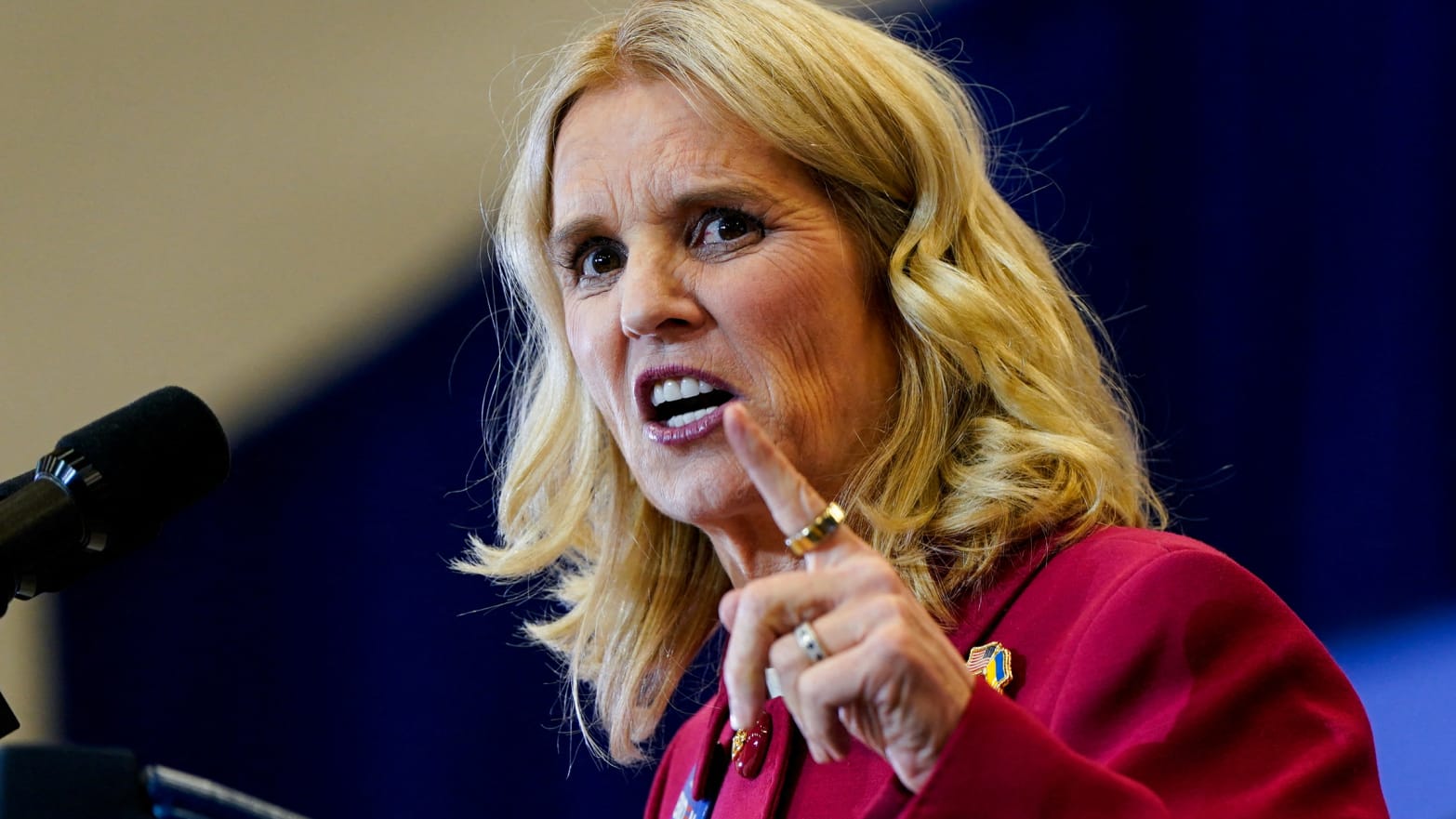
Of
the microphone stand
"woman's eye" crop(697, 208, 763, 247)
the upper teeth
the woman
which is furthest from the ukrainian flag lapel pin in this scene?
the microphone stand

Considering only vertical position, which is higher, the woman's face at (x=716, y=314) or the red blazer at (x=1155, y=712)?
the woman's face at (x=716, y=314)

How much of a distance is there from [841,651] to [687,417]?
0.72 metres

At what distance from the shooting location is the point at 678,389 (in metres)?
1.69

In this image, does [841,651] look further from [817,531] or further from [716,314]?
[716,314]

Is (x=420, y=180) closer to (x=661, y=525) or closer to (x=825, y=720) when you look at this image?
(x=661, y=525)

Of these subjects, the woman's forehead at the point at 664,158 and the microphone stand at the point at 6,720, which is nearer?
the microphone stand at the point at 6,720

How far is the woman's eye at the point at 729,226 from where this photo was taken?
1.72 m

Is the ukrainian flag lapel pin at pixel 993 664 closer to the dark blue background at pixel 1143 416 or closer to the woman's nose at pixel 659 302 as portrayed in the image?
the woman's nose at pixel 659 302

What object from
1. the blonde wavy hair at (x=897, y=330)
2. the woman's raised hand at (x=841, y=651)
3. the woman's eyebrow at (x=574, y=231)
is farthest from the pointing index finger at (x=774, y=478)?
the woman's eyebrow at (x=574, y=231)

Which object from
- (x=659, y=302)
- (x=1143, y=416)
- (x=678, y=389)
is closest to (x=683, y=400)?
(x=678, y=389)

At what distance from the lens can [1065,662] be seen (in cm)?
131

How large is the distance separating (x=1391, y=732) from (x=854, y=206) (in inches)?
56.1

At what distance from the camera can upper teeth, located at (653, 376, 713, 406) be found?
5.53 ft

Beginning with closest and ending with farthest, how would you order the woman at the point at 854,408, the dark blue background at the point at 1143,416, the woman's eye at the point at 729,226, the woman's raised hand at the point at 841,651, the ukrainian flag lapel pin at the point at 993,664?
the woman's raised hand at the point at 841,651, the woman at the point at 854,408, the ukrainian flag lapel pin at the point at 993,664, the woman's eye at the point at 729,226, the dark blue background at the point at 1143,416
